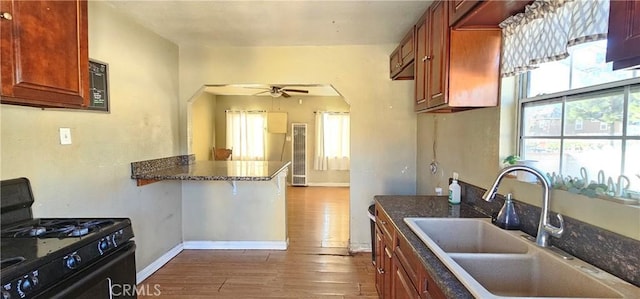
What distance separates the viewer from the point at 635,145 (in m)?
1.15

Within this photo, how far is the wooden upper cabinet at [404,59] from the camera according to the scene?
269 cm

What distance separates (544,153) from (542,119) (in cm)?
17

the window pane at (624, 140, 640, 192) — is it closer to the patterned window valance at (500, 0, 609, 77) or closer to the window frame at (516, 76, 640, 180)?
the window frame at (516, 76, 640, 180)

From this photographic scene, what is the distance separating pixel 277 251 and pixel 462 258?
2627 millimetres

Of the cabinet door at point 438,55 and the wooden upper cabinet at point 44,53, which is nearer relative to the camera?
the wooden upper cabinet at point 44,53

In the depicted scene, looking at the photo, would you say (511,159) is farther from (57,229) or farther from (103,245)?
(57,229)

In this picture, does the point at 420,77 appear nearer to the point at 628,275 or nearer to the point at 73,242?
the point at 628,275

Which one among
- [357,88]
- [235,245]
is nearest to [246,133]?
[235,245]

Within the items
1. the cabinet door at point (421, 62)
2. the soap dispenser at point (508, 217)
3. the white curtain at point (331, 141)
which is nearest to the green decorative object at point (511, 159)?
the soap dispenser at point (508, 217)

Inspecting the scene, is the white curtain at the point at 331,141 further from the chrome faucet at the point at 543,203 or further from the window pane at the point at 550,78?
the chrome faucet at the point at 543,203

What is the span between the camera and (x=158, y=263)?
318 cm

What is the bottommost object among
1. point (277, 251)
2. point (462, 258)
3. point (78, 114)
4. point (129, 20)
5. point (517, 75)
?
point (277, 251)

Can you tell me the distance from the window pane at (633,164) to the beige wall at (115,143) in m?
2.83

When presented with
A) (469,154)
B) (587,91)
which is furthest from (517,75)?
(469,154)
